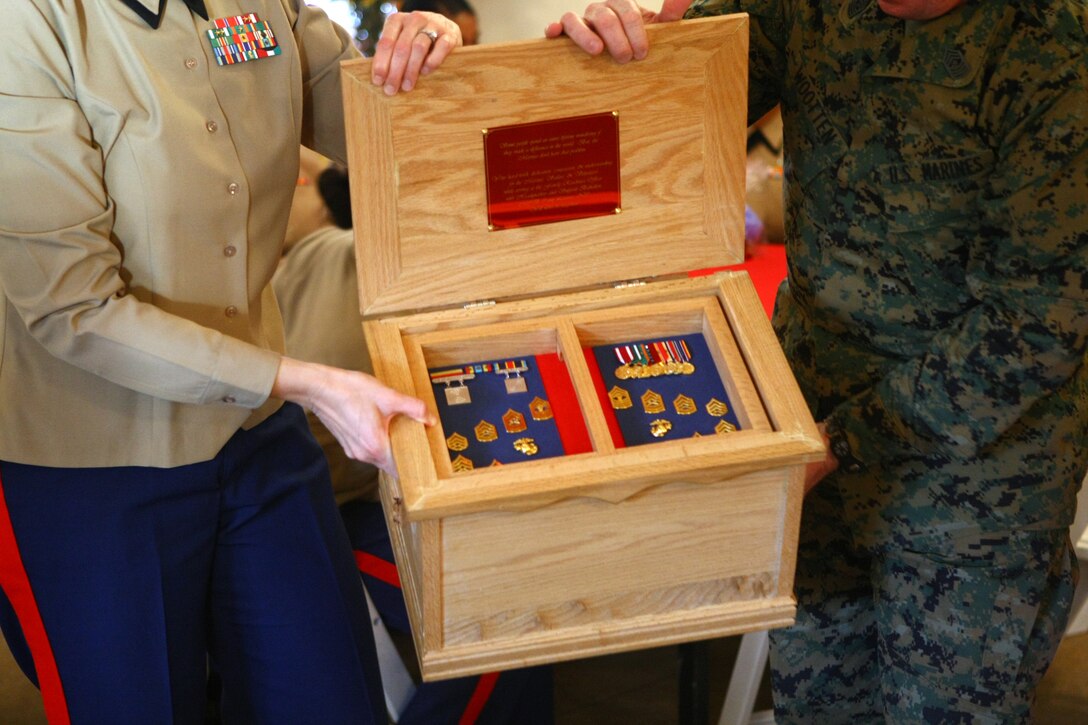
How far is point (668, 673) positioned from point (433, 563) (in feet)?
5.46

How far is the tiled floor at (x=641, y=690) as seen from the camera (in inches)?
107

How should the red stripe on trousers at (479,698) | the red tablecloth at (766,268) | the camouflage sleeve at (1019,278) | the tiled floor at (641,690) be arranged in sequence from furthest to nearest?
the red tablecloth at (766,268)
the tiled floor at (641,690)
the red stripe on trousers at (479,698)
the camouflage sleeve at (1019,278)

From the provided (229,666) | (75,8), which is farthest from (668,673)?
(75,8)

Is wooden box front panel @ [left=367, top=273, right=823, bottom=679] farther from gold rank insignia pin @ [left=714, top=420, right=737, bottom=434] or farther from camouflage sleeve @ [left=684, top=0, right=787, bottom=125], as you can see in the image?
camouflage sleeve @ [left=684, top=0, right=787, bottom=125]

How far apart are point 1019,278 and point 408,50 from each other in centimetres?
86

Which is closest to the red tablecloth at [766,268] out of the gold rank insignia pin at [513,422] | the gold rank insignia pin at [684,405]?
the gold rank insignia pin at [684,405]

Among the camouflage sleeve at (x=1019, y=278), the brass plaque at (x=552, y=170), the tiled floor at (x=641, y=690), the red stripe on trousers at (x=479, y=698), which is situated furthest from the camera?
the tiled floor at (x=641, y=690)

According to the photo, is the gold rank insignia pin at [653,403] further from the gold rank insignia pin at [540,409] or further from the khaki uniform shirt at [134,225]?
the khaki uniform shirt at [134,225]

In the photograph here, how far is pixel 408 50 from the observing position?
1442mm

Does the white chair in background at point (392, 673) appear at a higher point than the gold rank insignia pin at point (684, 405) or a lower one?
lower

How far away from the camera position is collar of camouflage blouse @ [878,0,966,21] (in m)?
1.50

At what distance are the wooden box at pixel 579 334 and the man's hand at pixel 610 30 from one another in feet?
0.08

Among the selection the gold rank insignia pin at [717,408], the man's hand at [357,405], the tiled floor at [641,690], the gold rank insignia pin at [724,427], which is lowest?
the tiled floor at [641,690]

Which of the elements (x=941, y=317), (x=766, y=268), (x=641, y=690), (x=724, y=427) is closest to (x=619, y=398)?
(x=724, y=427)
